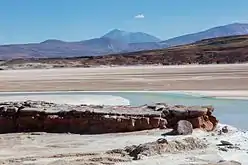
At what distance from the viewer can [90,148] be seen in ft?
34.3

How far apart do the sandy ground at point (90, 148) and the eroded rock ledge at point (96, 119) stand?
49cm

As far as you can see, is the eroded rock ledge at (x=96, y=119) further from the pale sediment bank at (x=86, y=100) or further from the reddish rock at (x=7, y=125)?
the pale sediment bank at (x=86, y=100)

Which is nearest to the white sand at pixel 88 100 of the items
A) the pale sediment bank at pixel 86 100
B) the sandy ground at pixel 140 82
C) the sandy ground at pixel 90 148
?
the pale sediment bank at pixel 86 100

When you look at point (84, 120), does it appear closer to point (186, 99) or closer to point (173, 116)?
point (173, 116)

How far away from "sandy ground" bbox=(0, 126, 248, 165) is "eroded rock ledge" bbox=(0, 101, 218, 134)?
0.49 m

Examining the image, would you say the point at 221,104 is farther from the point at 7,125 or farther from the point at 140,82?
the point at 140,82

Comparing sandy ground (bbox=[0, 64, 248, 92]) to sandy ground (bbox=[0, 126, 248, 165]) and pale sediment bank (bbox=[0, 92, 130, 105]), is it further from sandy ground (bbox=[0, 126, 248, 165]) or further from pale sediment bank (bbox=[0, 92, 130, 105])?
sandy ground (bbox=[0, 126, 248, 165])

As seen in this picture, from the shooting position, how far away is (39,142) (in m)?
11.4

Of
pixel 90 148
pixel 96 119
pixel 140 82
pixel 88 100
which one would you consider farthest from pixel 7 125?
pixel 140 82

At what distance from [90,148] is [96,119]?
2.58 meters

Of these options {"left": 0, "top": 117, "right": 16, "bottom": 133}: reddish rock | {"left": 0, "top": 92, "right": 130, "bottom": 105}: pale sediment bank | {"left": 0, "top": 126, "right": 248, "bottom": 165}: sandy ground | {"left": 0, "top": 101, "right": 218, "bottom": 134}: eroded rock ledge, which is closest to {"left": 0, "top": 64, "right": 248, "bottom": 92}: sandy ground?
{"left": 0, "top": 92, "right": 130, "bottom": 105}: pale sediment bank

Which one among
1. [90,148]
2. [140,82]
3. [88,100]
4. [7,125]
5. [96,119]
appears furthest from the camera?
[140,82]

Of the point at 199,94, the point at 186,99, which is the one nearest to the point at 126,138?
the point at 186,99

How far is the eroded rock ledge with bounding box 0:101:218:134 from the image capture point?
42.1ft
